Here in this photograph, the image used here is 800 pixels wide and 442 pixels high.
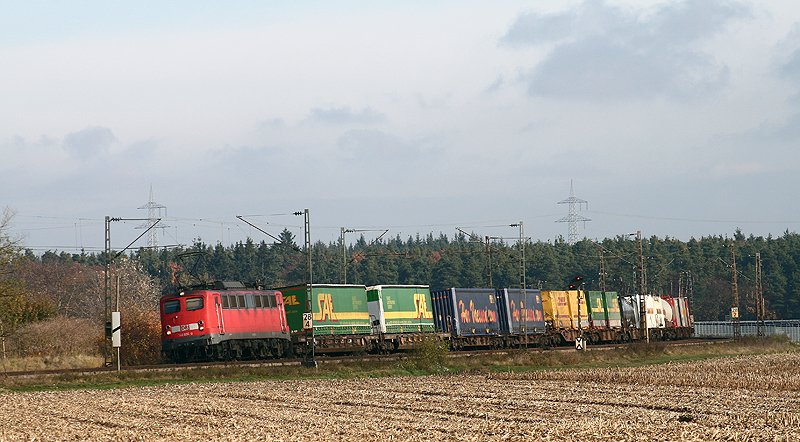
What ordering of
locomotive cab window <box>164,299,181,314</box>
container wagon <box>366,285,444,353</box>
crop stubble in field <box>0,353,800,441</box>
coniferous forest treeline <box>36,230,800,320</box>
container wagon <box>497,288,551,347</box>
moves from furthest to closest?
coniferous forest treeline <box>36,230,800,320</box>, container wagon <box>497,288,551,347</box>, container wagon <box>366,285,444,353</box>, locomotive cab window <box>164,299,181,314</box>, crop stubble in field <box>0,353,800,441</box>

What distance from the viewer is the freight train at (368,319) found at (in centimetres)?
5025

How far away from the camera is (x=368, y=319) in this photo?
5878 centimetres

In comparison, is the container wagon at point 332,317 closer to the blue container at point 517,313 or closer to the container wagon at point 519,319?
the container wagon at point 519,319

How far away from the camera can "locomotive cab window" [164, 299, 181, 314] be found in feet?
164

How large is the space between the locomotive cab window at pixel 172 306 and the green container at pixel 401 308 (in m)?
12.7

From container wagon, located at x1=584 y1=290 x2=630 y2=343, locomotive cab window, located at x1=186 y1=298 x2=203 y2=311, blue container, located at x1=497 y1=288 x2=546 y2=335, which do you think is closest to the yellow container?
container wagon, located at x1=584 y1=290 x2=630 y2=343

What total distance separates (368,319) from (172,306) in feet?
40.2

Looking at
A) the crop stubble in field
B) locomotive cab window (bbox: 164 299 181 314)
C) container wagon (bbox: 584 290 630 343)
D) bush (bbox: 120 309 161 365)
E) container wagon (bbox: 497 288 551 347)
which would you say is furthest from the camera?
container wagon (bbox: 584 290 630 343)

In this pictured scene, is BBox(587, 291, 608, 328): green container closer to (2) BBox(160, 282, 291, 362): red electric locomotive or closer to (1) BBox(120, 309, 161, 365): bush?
(2) BBox(160, 282, 291, 362): red electric locomotive

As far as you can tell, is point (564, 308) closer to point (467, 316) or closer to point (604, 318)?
point (604, 318)

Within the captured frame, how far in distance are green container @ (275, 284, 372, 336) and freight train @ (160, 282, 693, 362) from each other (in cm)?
5

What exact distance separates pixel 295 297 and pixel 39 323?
1881 centimetres

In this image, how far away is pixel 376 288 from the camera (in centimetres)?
5953

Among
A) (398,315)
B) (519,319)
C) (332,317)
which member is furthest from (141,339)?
(519,319)
